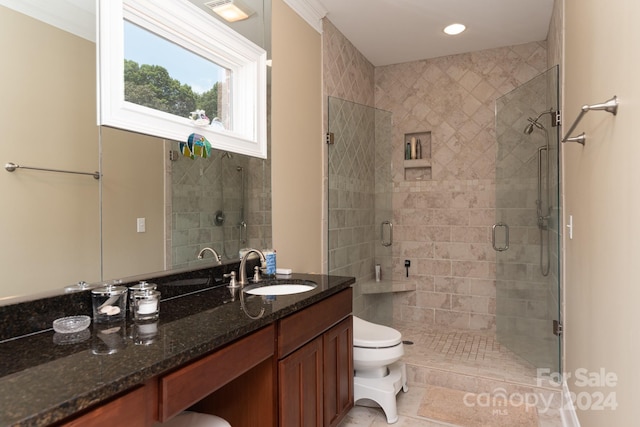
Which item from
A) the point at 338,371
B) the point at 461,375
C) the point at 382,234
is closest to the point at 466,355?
the point at 461,375

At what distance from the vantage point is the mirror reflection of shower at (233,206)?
2.19m

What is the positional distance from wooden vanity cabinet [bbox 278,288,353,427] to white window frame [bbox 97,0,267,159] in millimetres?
1030

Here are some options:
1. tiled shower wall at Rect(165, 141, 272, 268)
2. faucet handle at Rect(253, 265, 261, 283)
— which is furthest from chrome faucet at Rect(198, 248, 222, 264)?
faucet handle at Rect(253, 265, 261, 283)

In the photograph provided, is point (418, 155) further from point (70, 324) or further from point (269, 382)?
point (70, 324)

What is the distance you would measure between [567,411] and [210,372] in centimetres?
212

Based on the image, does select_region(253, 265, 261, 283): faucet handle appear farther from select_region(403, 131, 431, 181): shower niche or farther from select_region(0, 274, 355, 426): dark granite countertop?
select_region(403, 131, 431, 181): shower niche

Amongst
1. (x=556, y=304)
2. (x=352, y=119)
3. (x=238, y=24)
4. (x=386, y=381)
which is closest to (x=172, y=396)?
(x=386, y=381)

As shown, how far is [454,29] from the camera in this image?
10.8ft

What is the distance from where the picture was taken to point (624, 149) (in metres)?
1.13

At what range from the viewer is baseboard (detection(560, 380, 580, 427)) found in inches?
80.6

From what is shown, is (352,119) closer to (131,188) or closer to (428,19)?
(428,19)

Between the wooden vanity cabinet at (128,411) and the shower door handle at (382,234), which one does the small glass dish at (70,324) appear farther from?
the shower door handle at (382,234)

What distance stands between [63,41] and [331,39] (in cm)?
221

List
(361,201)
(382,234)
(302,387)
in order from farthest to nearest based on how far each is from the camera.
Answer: (382,234)
(361,201)
(302,387)
